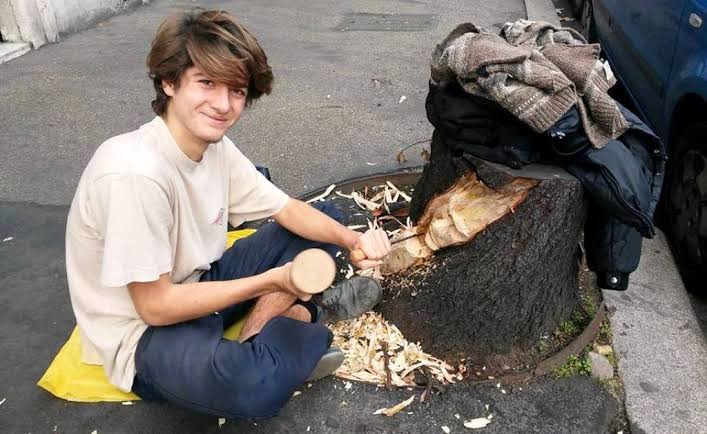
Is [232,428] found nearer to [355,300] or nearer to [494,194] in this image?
[355,300]

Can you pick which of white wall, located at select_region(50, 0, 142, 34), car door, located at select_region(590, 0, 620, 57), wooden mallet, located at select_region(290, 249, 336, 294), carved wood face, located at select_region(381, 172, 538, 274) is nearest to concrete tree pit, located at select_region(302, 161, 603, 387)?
carved wood face, located at select_region(381, 172, 538, 274)

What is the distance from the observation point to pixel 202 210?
2.21 m

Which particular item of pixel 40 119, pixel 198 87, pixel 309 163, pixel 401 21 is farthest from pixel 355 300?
pixel 401 21

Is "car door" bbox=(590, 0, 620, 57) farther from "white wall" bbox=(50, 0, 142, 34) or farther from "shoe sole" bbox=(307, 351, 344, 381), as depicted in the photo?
"white wall" bbox=(50, 0, 142, 34)

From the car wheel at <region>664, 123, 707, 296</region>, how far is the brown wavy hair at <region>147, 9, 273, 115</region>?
2325 mm

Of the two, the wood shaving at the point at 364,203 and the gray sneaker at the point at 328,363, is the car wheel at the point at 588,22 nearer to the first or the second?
the wood shaving at the point at 364,203

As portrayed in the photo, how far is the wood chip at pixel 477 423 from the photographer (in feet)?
7.67

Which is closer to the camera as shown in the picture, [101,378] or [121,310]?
[121,310]

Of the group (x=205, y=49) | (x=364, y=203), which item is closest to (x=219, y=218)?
(x=205, y=49)

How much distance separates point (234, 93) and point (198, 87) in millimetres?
127

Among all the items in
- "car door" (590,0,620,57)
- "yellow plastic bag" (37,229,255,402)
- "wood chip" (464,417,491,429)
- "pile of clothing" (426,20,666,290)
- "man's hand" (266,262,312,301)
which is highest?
"pile of clothing" (426,20,666,290)

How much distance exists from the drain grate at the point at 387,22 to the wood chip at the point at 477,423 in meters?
5.46

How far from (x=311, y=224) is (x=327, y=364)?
1.83ft

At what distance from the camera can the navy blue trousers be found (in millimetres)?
2021
